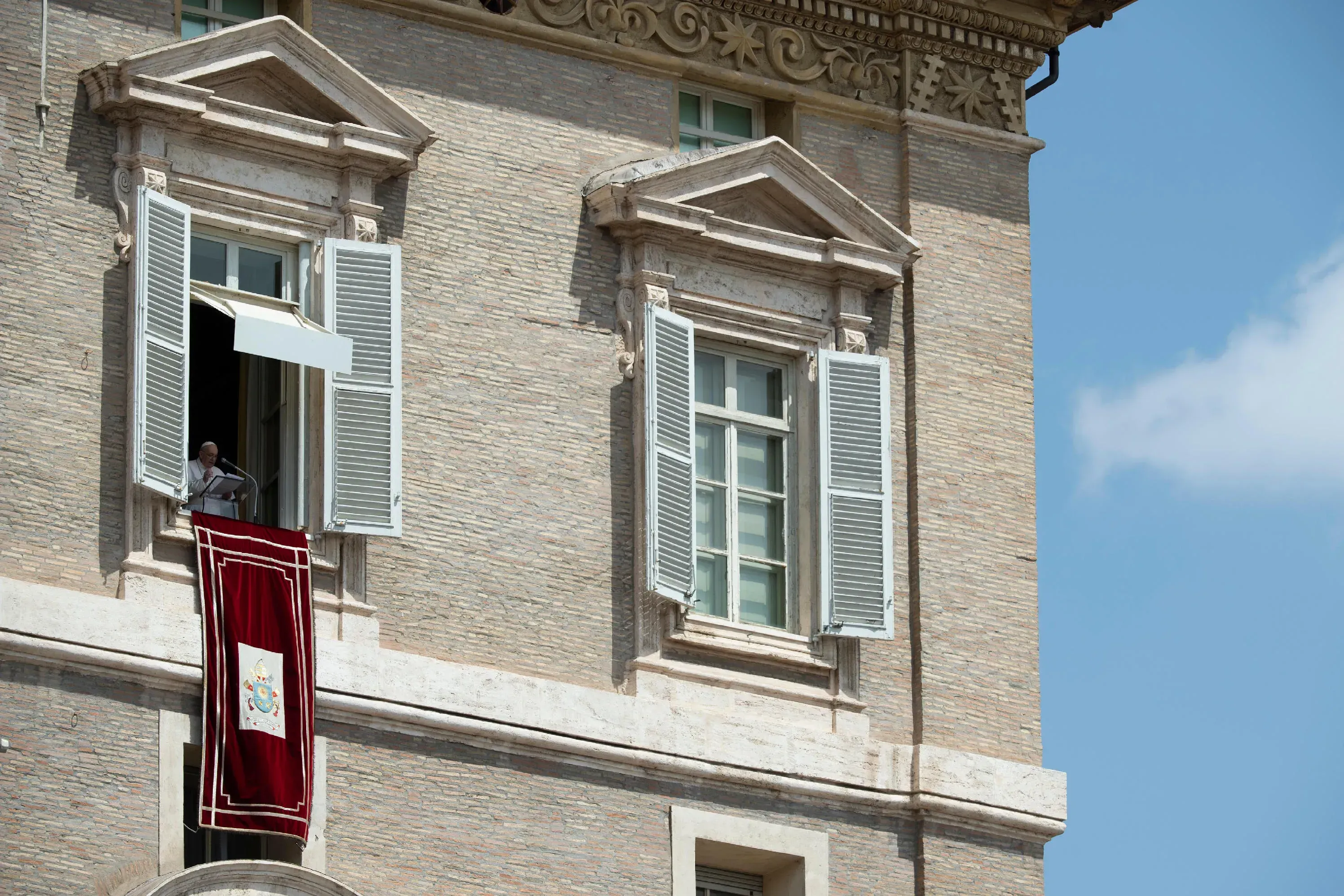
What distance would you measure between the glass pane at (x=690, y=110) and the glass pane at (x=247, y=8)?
3.45 meters

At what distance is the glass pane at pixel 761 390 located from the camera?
96.6 feet

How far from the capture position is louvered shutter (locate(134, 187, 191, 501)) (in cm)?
2620

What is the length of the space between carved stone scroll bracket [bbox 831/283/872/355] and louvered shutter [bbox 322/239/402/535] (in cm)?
371

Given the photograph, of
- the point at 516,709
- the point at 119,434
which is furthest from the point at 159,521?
the point at 516,709

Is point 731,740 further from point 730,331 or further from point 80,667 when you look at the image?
point 80,667

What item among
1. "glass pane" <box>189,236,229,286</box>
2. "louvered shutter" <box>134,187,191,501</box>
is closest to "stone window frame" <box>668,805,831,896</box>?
"louvered shutter" <box>134,187,191,501</box>

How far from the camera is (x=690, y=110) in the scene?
3017 cm

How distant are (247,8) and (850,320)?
16.6ft

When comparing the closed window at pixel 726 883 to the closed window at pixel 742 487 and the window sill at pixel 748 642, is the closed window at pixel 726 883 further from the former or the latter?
the closed window at pixel 742 487

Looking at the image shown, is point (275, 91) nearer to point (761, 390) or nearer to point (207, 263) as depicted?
point (207, 263)

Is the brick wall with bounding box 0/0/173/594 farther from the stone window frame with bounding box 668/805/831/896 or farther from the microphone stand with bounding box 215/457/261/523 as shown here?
the stone window frame with bounding box 668/805/831/896

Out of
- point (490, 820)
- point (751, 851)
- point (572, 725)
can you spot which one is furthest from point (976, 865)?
point (490, 820)

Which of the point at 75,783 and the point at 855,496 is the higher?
the point at 855,496

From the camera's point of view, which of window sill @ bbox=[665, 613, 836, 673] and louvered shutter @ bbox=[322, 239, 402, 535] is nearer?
louvered shutter @ bbox=[322, 239, 402, 535]
